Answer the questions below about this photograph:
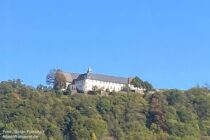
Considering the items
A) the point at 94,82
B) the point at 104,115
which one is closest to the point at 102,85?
the point at 94,82

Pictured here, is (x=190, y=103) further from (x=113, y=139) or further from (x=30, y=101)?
(x=30, y=101)

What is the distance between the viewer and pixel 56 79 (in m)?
96.6

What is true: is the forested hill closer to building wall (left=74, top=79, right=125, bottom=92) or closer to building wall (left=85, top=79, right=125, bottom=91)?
A: building wall (left=74, top=79, right=125, bottom=92)

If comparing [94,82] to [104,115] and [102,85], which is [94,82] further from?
[104,115]

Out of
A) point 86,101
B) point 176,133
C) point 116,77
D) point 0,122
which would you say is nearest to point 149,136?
point 176,133

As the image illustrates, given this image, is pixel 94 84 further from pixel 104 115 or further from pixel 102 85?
pixel 104 115

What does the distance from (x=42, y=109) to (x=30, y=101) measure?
267 centimetres

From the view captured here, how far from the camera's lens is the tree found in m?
95.9

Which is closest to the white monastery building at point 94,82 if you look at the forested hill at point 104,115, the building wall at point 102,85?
the building wall at point 102,85

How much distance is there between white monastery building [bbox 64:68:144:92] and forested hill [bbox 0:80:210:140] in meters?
7.62

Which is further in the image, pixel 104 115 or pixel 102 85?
pixel 102 85

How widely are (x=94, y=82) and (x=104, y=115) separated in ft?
50.8

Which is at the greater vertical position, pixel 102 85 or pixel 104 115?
pixel 102 85

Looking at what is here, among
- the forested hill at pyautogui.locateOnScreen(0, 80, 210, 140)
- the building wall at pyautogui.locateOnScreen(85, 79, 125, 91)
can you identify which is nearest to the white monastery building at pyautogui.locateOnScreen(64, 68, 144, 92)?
the building wall at pyautogui.locateOnScreen(85, 79, 125, 91)
